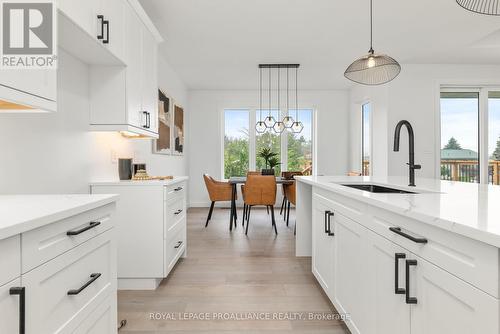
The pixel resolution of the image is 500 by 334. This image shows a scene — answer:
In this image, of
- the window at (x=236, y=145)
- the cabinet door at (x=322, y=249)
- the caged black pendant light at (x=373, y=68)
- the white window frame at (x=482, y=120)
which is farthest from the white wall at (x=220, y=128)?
the cabinet door at (x=322, y=249)

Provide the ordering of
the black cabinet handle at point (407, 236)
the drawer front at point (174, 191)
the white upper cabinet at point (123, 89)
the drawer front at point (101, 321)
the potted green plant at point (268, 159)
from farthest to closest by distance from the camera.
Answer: the potted green plant at point (268, 159) < the drawer front at point (174, 191) < the white upper cabinet at point (123, 89) < the drawer front at point (101, 321) < the black cabinet handle at point (407, 236)

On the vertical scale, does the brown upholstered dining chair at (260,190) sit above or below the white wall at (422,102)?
below

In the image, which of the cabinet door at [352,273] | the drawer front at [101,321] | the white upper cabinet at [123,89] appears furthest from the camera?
the white upper cabinet at [123,89]

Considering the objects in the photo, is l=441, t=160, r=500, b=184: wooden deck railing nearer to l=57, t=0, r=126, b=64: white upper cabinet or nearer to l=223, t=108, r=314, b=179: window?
l=223, t=108, r=314, b=179: window

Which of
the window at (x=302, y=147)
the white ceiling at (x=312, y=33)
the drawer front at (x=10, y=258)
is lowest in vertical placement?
the drawer front at (x=10, y=258)

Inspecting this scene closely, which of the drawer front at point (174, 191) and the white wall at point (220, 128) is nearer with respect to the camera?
the drawer front at point (174, 191)

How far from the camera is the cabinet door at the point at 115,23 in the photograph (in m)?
1.99

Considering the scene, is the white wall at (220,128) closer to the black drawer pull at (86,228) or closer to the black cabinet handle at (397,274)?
the black drawer pull at (86,228)

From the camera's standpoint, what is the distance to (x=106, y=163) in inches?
103

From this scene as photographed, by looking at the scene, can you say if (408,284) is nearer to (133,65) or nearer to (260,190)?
(133,65)

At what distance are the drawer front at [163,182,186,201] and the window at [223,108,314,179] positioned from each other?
13.0 feet

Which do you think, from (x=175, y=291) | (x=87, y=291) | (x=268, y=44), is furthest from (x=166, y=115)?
(x=87, y=291)

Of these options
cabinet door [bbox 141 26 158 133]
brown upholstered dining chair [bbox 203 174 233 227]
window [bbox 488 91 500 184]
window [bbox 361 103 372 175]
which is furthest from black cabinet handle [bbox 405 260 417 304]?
window [bbox 488 91 500 184]

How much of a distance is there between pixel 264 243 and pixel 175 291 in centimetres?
163
